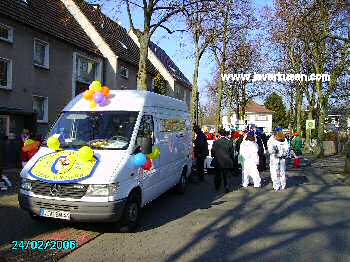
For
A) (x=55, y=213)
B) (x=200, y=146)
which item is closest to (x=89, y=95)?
(x=55, y=213)

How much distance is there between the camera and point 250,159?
12.8 meters

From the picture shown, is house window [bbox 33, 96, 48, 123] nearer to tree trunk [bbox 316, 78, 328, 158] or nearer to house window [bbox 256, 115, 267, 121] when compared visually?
tree trunk [bbox 316, 78, 328, 158]

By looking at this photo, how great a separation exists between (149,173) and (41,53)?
49.9ft

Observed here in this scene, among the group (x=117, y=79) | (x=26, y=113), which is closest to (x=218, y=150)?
(x=26, y=113)

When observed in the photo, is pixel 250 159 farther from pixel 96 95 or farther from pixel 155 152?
pixel 96 95

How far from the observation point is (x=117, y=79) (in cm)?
2889

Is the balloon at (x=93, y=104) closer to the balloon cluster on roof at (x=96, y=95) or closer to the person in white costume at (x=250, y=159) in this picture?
the balloon cluster on roof at (x=96, y=95)

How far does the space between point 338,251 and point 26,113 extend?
49.4 feet

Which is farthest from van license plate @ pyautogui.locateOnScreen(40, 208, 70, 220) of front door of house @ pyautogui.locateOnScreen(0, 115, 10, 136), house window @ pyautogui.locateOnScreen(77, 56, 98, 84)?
house window @ pyautogui.locateOnScreen(77, 56, 98, 84)

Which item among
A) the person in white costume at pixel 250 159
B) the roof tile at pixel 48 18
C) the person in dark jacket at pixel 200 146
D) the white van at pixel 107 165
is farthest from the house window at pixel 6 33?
the person in white costume at pixel 250 159

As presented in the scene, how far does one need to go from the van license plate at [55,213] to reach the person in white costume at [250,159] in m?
7.41

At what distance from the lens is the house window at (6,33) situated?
17844mm

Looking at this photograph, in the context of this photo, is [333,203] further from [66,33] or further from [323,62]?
[323,62]
